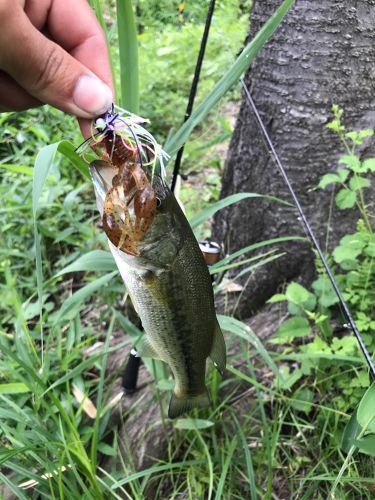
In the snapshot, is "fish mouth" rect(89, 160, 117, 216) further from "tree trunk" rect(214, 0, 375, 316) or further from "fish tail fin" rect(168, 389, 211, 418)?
"tree trunk" rect(214, 0, 375, 316)

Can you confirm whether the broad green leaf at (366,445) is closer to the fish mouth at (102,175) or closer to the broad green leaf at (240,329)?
the broad green leaf at (240,329)

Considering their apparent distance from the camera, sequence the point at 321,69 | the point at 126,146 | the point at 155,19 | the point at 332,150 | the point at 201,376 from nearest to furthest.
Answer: the point at 126,146 < the point at 201,376 < the point at 321,69 < the point at 332,150 < the point at 155,19

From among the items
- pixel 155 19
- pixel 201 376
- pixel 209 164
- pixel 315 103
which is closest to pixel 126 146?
pixel 201 376

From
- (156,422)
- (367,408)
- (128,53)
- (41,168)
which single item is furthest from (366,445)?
(128,53)

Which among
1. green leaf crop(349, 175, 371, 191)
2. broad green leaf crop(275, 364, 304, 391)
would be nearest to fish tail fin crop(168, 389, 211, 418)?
broad green leaf crop(275, 364, 304, 391)

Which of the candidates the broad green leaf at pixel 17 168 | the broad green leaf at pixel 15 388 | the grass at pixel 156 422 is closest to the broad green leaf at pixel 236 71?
the grass at pixel 156 422

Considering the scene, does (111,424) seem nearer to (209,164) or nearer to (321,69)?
Result: (321,69)
